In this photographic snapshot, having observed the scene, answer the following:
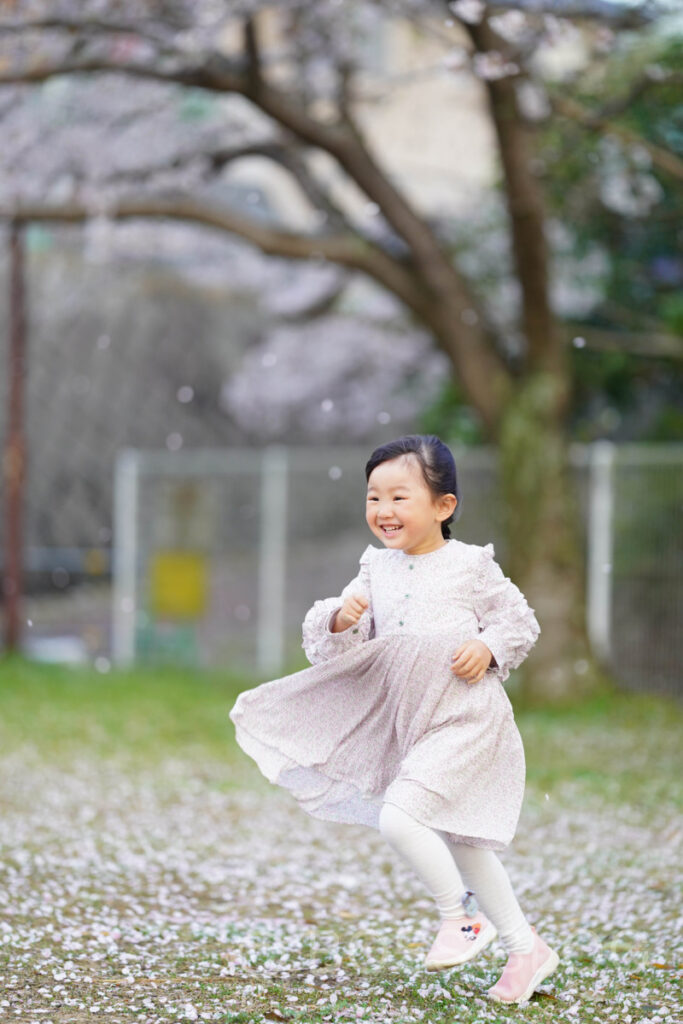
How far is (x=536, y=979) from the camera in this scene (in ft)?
11.3

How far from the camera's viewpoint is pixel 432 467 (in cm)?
348

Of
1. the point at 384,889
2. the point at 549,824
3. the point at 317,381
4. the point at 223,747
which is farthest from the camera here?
the point at 317,381

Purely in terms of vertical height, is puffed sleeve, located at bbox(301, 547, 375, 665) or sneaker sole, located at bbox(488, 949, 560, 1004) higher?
puffed sleeve, located at bbox(301, 547, 375, 665)

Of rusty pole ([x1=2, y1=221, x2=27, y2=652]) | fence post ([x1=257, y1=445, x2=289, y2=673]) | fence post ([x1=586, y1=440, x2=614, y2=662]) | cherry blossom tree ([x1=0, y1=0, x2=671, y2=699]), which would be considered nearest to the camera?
cherry blossom tree ([x1=0, y1=0, x2=671, y2=699])

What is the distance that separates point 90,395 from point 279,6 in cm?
927

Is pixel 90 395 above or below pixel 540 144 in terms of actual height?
below

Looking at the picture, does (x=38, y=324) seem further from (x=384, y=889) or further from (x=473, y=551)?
(x=473, y=551)

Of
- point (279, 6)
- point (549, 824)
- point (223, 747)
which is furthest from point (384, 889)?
point (279, 6)

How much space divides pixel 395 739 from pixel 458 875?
1.21 feet

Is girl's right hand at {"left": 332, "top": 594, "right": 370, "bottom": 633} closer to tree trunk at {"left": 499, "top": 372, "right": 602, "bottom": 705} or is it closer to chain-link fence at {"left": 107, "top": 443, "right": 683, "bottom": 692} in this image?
tree trunk at {"left": 499, "top": 372, "right": 602, "bottom": 705}

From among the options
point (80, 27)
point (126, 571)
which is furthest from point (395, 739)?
point (126, 571)

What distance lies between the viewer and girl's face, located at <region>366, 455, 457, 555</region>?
11.3 ft

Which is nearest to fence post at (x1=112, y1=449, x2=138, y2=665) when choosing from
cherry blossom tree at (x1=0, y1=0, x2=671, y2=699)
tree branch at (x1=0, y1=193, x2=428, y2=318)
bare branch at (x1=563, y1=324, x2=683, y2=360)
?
cherry blossom tree at (x1=0, y1=0, x2=671, y2=699)

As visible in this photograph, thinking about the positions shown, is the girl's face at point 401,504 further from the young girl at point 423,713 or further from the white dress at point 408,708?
the white dress at point 408,708
